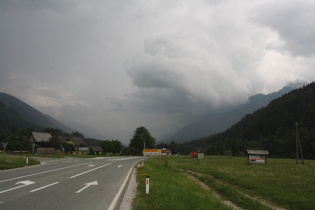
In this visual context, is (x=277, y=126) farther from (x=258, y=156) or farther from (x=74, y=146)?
(x=258, y=156)

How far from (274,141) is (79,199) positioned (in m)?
127

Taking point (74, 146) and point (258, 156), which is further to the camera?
point (74, 146)

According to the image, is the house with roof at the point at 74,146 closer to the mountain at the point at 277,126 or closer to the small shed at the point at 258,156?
the mountain at the point at 277,126

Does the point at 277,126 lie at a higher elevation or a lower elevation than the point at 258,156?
higher

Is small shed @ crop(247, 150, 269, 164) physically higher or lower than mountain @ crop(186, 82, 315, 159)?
lower

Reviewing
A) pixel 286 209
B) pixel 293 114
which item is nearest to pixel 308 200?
pixel 286 209

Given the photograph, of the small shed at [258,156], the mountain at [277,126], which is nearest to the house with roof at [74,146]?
the mountain at [277,126]

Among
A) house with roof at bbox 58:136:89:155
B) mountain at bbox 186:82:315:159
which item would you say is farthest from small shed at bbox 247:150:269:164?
house with roof at bbox 58:136:89:155

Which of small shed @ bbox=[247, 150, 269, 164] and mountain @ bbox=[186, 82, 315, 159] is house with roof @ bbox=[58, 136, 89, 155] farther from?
small shed @ bbox=[247, 150, 269, 164]

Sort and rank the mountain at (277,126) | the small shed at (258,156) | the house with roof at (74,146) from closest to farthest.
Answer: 1. the small shed at (258,156)
2. the house with roof at (74,146)
3. the mountain at (277,126)

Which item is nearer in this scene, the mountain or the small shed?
the small shed

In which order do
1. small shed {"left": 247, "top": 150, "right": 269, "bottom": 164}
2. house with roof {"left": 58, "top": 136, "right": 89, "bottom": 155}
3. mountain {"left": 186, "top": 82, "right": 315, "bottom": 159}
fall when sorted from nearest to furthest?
small shed {"left": 247, "top": 150, "right": 269, "bottom": 164} → house with roof {"left": 58, "top": 136, "right": 89, "bottom": 155} → mountain {"left": 186, "top": 82, "right": 315, "bottom": 159}

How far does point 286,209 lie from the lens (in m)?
11.0

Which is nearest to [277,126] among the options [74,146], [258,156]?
[74,146]
